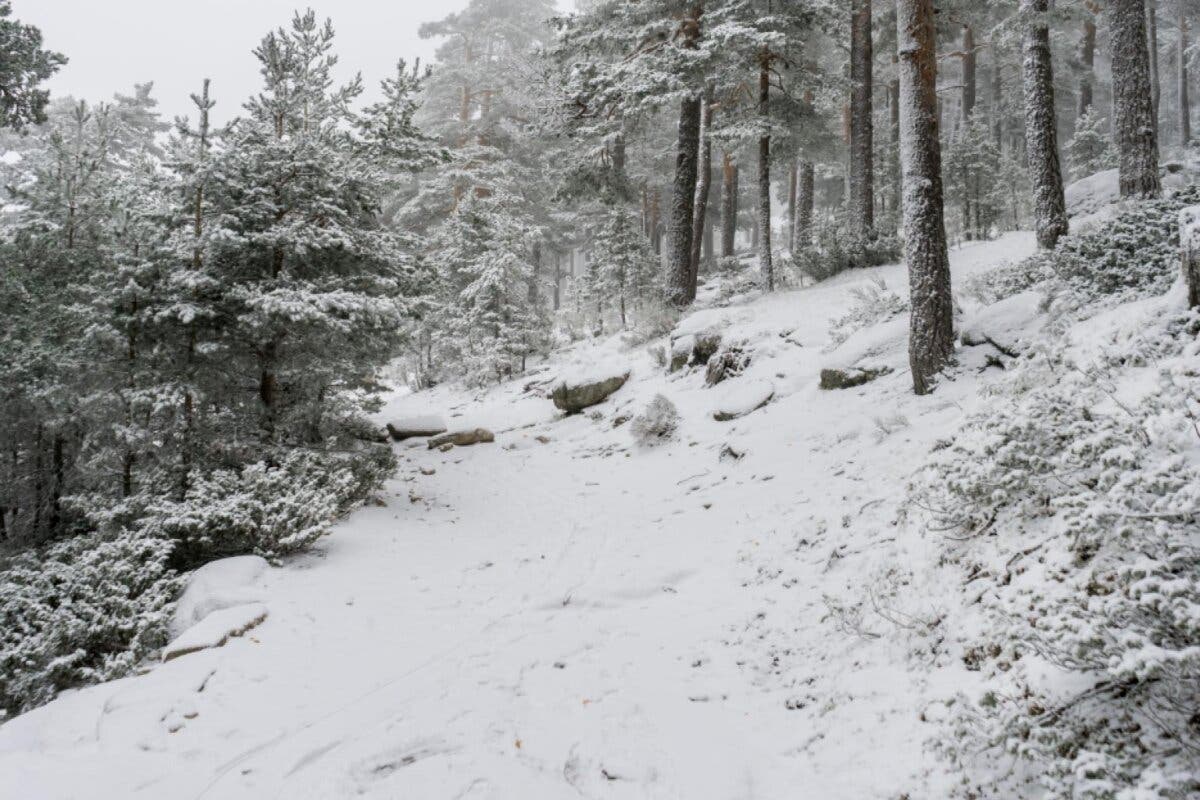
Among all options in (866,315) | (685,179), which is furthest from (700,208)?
(866,315)

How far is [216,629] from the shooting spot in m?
4.64

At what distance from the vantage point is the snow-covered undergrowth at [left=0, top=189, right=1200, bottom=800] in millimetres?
2338

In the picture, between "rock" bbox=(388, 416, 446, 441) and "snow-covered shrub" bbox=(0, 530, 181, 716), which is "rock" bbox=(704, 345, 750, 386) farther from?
"snow-covered shrub" bbox=(0, 530, 181, 716)

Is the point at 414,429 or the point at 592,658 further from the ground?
the point at 414,429

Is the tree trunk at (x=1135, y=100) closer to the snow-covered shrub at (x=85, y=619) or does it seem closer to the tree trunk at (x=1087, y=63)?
the snow-covered shrub at (x=85, y=619)

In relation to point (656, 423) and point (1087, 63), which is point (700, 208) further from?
point (1087, 63)

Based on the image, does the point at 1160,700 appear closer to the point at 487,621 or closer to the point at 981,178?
the point at 487,621

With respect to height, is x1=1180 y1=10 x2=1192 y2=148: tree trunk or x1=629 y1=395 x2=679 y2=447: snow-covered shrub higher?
x1=1180 y1=10 x2=1192 y2=148: tree trunk

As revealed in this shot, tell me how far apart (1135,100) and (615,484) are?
11724mm

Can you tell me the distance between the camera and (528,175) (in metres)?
26.7

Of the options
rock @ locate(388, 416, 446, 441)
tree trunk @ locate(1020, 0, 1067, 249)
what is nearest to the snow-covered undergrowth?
tree trunk @ locate(1020, 0, 1067, 249)

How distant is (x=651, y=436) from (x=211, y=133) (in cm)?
756

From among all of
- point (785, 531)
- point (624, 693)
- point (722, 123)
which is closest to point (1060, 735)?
point (624, 693)

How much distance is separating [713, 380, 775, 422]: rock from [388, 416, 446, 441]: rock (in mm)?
7059
